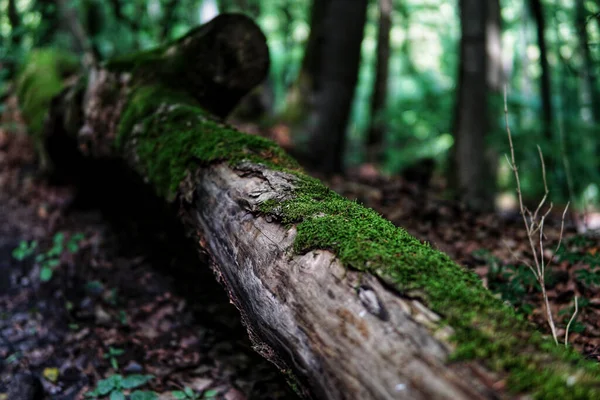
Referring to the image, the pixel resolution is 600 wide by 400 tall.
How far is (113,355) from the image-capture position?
3.16 metres

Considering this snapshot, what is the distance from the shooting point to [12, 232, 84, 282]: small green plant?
157 inches

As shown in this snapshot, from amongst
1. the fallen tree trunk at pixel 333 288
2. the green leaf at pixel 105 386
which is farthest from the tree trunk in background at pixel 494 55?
the green leaf at pixel 105 386

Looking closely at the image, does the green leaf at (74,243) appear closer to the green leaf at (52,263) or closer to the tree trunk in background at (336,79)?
the green leaf at (52,263)

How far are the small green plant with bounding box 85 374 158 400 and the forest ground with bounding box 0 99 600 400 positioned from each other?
0.08 metres

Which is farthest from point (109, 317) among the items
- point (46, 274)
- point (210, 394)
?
point (210, 394)

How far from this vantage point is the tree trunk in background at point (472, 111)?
18.7ft

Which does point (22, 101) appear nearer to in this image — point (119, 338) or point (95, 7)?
point (95, 7)

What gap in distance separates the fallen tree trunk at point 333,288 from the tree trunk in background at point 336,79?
3.24 m

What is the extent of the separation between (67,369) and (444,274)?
270cm

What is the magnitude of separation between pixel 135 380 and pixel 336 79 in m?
4.76

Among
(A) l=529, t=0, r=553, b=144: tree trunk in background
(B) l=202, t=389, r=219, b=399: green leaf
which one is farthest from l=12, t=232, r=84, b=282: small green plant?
(A) l=529, t=0, r=553, b=144: tree trunk in background

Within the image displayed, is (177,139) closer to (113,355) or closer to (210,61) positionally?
(210,61)

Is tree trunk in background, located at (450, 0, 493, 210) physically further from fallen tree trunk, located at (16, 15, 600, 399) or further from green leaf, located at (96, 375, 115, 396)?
green leaf, located at (96, 375, 115, 396)

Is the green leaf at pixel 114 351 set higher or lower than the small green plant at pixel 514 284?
lower
